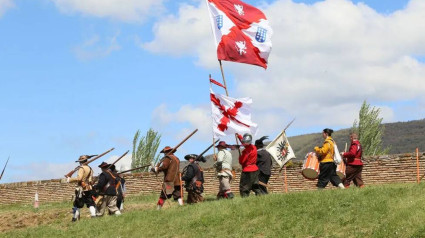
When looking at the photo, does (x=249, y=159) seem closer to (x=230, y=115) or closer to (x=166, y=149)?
(x=230, y=115)

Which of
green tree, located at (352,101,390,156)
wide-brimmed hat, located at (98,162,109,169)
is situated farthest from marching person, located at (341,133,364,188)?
green tree, located at (352,101,390,156)

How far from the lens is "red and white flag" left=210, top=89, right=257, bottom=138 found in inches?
784

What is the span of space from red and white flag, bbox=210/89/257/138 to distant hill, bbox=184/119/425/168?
7943cm

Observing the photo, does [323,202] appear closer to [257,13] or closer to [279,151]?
[279,151]

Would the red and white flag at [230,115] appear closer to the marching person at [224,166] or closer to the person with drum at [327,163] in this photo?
the marching person at [224,166]

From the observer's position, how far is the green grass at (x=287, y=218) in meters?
13.9

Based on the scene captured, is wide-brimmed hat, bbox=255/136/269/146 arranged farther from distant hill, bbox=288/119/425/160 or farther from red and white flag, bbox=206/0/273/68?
distant hill, bbox=288/119/425/160

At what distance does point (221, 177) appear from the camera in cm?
2027

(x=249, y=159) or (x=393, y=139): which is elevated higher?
(x=393, y=139)

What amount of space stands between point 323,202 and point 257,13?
761cm

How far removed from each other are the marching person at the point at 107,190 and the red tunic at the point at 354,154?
624cm

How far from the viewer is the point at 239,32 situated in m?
21.3

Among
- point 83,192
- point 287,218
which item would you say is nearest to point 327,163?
point 287,218

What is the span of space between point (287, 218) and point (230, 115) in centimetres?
524
